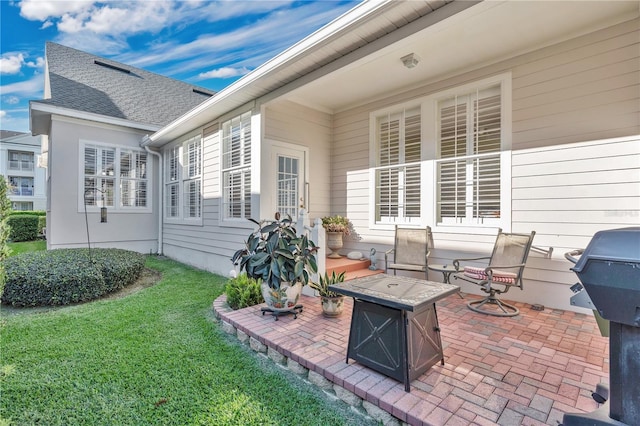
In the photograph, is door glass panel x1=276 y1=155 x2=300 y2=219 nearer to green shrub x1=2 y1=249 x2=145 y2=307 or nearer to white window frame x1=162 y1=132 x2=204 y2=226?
white window frame x1=162 y1=132 x2=204 y2=226

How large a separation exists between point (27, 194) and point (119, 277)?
89.9ft

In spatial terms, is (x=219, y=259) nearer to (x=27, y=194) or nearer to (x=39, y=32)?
(x=39, y=32)

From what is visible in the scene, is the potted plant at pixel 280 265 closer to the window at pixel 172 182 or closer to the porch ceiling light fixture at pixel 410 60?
the porch ceiling light fixture at pixel 410 60

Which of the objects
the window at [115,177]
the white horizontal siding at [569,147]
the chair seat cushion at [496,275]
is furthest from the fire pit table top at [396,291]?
the window at [115,177]

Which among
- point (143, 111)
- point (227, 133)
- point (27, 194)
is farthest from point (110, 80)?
point (27, 194)

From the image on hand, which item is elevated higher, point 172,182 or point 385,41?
point 385,41

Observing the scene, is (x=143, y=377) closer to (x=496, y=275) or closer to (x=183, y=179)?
(x=496, y=275)

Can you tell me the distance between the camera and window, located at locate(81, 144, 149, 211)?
25.7ft

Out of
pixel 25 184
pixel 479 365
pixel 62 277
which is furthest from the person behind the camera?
pixel 25 184

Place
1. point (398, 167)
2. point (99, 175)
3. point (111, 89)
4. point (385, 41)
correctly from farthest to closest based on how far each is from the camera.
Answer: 1. point (111, 89)
2. point (99, 175)
3. point (398, 167)
4. point (385, 41)

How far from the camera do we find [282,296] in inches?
136

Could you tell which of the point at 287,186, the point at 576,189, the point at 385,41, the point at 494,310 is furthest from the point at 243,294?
the point at 576,189

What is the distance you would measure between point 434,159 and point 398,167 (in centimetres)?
67

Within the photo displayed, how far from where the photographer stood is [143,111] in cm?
906
